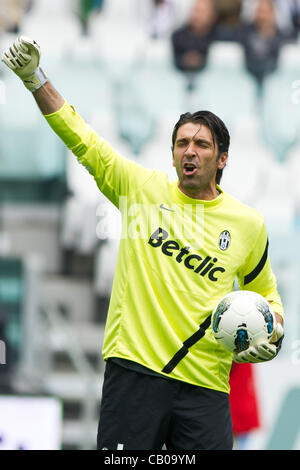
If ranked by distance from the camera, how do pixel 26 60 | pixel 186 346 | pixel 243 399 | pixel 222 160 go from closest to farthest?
1. pixel 26 60
2. pixel 186 346
3. pixel 222 160
4. pixel 243 399

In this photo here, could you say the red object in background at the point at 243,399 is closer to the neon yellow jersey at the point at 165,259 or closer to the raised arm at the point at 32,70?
the neon yellow jersey at the point at 165,259

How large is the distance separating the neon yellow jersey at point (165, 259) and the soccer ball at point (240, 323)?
0.40ft

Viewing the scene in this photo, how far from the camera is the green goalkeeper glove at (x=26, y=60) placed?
177 inches

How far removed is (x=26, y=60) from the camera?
455cm

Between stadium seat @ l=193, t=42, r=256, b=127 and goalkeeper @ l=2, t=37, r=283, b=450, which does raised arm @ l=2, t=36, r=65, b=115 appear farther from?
stadium seat @ l=193, t=42, r=256, b=127

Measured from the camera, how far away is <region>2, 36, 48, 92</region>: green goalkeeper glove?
450cm

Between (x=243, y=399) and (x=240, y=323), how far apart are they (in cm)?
301

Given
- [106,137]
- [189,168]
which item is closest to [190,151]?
[189,168]

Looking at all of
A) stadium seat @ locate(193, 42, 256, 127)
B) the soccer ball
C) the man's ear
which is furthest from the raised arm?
stadium seat @ locate(193, 42, 256, 127)

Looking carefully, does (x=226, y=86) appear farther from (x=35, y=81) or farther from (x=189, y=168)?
(x=35, y=81)

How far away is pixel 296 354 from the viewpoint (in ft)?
33.5

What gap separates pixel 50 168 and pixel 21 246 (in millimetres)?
1020

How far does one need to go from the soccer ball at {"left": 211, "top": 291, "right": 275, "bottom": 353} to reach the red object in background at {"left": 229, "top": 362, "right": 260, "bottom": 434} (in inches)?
108

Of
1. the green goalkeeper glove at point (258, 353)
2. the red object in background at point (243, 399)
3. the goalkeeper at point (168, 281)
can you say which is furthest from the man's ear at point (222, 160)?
the red object in background at point (243, 399)
